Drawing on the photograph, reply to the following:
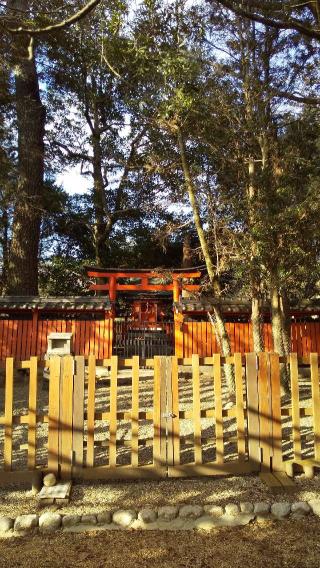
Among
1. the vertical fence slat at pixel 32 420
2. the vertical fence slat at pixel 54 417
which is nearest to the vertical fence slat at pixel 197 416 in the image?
the vertical fence slat at pixel 54 417

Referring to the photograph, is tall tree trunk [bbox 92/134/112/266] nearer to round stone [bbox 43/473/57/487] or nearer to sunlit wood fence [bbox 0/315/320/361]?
sunlit wood fence [bbox 0/315/320/361]

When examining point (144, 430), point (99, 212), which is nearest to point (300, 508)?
point (144, 430)

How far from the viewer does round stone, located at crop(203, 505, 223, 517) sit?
309cm

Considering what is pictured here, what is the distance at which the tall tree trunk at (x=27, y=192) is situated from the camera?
1466 cm

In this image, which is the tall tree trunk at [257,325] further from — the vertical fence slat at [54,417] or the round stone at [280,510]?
the vertical fence slat at [54,417]

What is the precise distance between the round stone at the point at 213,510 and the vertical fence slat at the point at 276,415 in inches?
34.9

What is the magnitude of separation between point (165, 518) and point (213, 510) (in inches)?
14.6

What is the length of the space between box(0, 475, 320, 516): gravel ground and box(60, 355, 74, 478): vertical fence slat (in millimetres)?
200

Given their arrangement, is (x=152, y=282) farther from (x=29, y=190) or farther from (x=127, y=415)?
(x=127, y=415)

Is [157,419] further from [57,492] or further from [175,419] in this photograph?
[57,492]

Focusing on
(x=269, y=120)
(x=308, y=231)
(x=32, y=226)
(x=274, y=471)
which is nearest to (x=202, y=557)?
(x=274, y=471)

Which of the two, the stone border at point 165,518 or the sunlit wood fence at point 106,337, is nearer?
the stone border at point 165,518

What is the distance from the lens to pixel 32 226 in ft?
49.5

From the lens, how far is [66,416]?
145 inches
